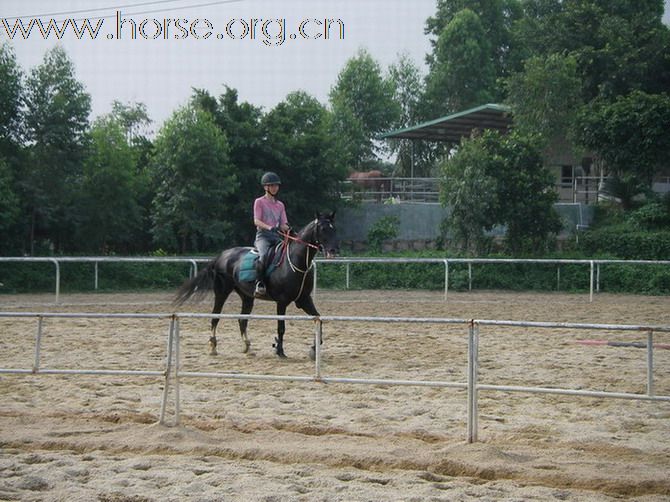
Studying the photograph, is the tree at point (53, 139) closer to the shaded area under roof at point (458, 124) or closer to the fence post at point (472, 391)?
the shaded area under roof at point (458, 124)

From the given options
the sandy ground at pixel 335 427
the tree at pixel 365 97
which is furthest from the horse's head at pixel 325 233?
the tree at pixel 365 97

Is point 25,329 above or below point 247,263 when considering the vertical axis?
below

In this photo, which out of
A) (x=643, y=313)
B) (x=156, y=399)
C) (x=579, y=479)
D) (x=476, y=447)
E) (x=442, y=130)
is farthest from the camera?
(x=442, y=130)

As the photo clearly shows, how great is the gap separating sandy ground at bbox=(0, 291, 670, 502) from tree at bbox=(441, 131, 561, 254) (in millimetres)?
13295

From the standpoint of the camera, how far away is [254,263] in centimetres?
1241

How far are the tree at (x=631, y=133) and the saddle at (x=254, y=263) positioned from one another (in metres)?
22.1

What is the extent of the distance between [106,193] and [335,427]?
20.8 metres

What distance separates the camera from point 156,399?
8.73 metres

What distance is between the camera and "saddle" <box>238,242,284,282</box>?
40.0 feet

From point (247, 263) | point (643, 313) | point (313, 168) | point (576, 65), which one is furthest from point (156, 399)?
point (576, 65)

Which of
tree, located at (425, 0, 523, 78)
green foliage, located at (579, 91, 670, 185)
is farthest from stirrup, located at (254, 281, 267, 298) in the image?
tree, located at (425, 0, 523, 78)

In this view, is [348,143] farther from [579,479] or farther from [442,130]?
[579,479]

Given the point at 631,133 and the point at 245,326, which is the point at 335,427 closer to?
the point at 245,326

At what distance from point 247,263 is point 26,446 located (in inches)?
235
